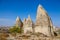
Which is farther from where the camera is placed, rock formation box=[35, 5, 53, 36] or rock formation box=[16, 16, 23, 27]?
rock formation box=[16, 16, 23, 27]

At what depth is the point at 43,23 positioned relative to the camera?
3550 centimetres

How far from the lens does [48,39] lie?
31.7 meters

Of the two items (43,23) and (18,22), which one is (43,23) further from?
(18,22)

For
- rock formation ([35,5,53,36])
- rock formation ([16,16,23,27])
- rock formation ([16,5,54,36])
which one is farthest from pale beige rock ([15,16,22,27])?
rock formation ([35,5,53,36])

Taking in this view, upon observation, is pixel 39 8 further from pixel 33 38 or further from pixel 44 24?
pixel 33 38

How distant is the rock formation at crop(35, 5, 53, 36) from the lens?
35.1m

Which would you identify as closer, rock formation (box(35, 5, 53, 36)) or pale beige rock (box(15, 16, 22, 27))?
rock formation (box(35, 5, 53, 36))

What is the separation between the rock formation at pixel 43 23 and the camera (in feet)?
115

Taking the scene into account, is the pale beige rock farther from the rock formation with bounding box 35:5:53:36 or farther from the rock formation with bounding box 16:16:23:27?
the rock formation with bounding box 35:5:53:36

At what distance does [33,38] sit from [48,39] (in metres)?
2.70

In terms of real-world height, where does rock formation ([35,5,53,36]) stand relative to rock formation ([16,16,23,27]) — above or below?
below

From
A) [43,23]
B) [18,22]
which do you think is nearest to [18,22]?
[18,22]

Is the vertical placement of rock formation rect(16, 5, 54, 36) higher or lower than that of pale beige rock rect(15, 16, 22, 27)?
lower

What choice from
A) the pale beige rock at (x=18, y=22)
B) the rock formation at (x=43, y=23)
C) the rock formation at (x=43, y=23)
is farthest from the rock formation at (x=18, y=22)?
the rock formation at (x=43, y=23)
